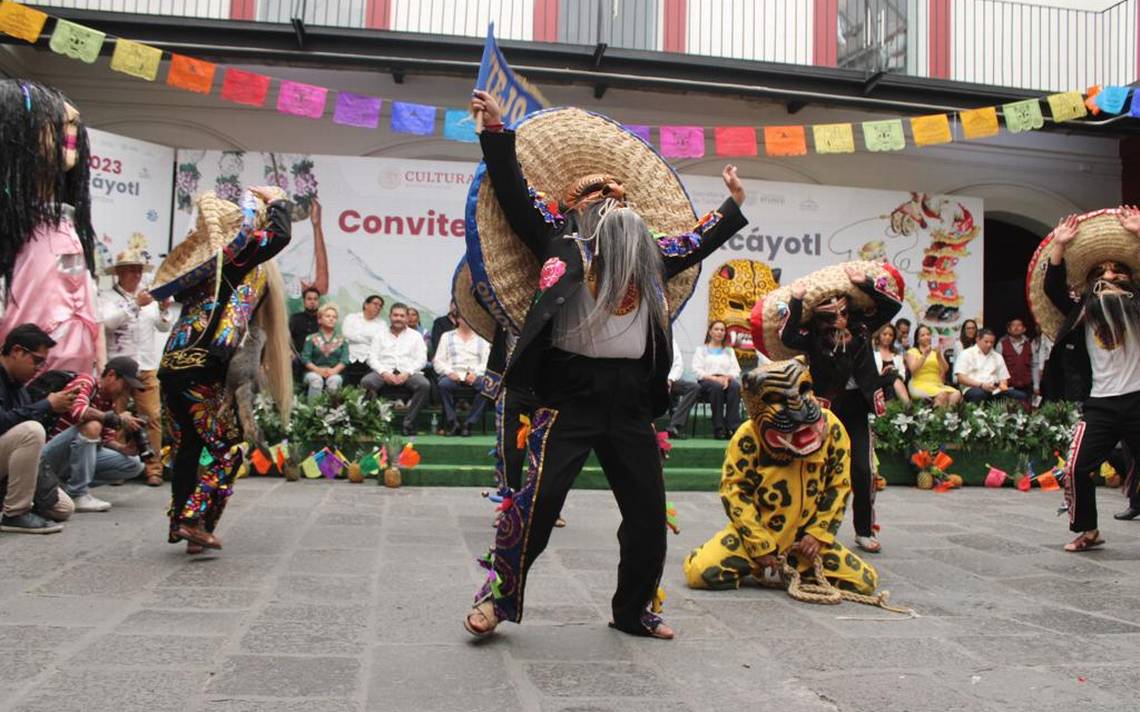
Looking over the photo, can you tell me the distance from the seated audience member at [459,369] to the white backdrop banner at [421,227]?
5.07ft

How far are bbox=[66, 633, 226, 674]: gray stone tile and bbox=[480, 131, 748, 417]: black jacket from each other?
146 centimetres

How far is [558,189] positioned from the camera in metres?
4.29

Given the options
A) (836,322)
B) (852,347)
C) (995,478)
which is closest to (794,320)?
(836,322)

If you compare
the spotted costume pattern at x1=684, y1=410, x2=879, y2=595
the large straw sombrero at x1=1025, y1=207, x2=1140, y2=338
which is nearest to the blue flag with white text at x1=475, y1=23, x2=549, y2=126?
the spotted costume pattern at x1=684, y1=410, x2=879, y2=595

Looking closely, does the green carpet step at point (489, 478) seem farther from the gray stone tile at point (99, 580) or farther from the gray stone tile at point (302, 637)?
the gray stone tile at point (302, 637)

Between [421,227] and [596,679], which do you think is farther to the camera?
[421,227]

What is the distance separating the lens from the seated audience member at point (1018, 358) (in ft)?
40.2

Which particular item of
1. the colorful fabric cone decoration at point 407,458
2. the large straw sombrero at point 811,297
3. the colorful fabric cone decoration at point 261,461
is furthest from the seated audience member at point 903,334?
the colorful fabric cone decoration at point 261,461

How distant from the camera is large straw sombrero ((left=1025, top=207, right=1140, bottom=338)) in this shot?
550 cm

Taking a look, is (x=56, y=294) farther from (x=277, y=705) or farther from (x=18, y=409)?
(x=277, y=705)

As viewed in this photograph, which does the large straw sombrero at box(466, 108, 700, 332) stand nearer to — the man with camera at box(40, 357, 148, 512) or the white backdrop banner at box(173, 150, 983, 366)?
the man with camera at box(40, 357, 148, 512)

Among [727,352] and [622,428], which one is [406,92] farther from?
[622,428]

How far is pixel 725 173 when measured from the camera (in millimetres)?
4176

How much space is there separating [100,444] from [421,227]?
587cm
